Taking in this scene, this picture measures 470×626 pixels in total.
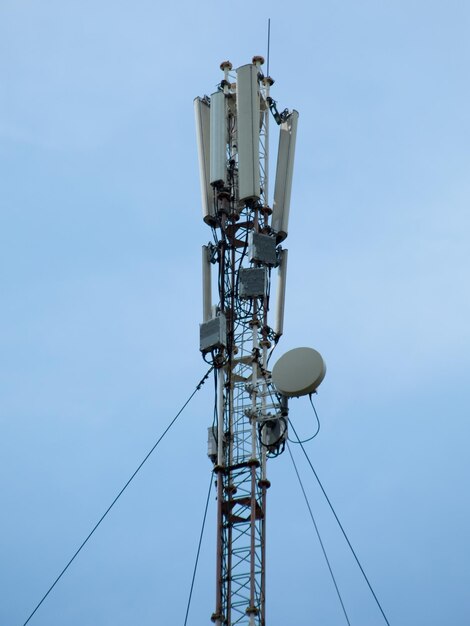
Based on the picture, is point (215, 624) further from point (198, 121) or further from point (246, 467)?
point (198, 121)

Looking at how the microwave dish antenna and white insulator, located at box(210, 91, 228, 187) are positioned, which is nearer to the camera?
the microwave dish antenna

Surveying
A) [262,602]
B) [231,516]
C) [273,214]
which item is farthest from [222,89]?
[262,602]

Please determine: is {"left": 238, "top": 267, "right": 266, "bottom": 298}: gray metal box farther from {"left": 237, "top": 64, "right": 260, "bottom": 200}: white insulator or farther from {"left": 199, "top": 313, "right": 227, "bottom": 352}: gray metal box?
{"left": 237, "top": 64, "right": 260, "bottom": 200}: white insulator

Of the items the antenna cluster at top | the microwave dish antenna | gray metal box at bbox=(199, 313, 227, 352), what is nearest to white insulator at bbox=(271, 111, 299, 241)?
the antenna cluster at top

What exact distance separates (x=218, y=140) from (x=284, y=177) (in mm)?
2376

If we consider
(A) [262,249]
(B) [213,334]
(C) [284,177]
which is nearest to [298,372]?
(B) [213,334]

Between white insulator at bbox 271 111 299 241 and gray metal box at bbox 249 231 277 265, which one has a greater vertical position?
white insulator at bbox 271 111 299 241

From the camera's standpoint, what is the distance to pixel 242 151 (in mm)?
38750

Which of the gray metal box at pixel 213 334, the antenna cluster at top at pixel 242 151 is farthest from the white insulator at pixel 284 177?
the gray metal box at pixel 213 334

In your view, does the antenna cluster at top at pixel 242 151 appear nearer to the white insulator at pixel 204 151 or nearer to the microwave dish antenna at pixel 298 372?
the white insulator at pixel 204 151

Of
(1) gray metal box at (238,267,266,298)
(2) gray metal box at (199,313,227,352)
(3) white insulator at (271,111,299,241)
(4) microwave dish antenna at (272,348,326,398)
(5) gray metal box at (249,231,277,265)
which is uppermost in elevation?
(3) white insulator at (271,111,299,241)

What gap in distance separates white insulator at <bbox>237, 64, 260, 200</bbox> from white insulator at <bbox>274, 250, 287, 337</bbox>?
7.18ft

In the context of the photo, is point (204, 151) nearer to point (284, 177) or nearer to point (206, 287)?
point (284, 177)

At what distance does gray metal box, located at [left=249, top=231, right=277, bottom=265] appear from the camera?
38.0 m
